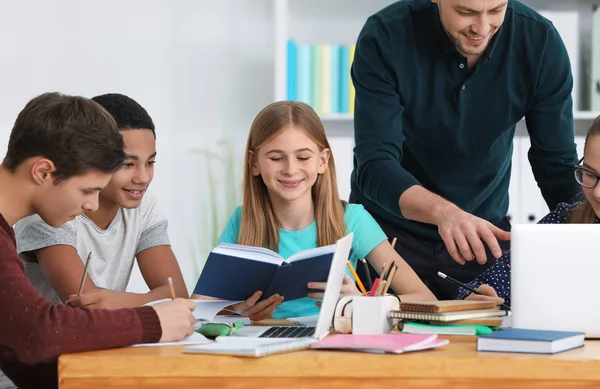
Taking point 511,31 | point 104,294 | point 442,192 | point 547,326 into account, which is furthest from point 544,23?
point 104,294

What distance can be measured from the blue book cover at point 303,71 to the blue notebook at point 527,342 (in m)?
2.24

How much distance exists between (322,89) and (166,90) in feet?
2.59

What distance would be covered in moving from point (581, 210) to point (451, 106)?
0.50 m

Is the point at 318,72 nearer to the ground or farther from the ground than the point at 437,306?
farther from the ground

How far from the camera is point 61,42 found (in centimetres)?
347

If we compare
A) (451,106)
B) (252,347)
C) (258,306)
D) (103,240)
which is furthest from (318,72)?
(252,347)

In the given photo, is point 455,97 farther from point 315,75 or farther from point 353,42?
point 353,42

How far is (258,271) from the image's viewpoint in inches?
66.9

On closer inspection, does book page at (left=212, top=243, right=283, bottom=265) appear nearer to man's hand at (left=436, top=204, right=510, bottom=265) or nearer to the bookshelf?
man's hand at (left=436, top=204, right=510, bottom=265)

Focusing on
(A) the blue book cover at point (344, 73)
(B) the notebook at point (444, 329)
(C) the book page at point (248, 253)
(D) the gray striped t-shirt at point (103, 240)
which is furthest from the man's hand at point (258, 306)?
(A) the blue book cover at point (344, 73)

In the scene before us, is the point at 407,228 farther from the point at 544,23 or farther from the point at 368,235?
the point at 544,23

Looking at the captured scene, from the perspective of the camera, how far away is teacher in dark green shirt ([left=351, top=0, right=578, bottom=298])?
2.32 metres

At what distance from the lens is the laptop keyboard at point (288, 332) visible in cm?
146

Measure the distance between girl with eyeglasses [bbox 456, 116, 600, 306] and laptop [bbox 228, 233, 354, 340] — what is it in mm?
451
